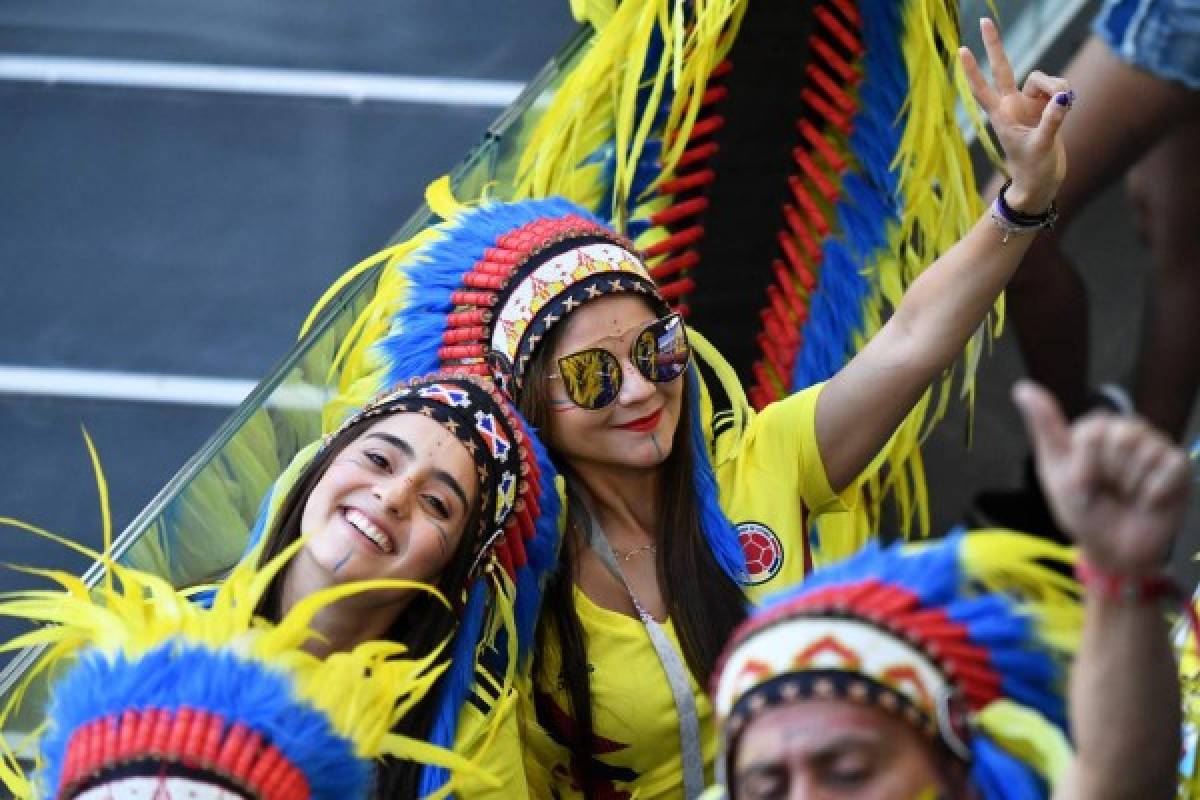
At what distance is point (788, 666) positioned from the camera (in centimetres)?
211

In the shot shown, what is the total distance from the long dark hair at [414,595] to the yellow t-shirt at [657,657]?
16 centimetres

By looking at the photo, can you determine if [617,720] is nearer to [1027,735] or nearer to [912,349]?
[912,349]

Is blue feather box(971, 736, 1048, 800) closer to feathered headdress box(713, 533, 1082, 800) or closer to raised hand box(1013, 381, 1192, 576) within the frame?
feathered headdress box(713, 533, 1082, 800)

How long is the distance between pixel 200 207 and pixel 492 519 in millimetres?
1919

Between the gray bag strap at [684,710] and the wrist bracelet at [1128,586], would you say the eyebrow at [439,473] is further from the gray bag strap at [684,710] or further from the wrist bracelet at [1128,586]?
the wrist bracelet at [1128,586]

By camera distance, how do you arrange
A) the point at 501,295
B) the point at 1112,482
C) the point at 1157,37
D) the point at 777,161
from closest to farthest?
1. the point at 1112,482
2. the point at 501,295
3. the point at 777,161
4. the point at 1157,37

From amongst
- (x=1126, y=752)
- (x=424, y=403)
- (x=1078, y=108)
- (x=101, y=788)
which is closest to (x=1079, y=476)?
(x=1126, y=752)

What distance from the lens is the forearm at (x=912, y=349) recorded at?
2932 mm

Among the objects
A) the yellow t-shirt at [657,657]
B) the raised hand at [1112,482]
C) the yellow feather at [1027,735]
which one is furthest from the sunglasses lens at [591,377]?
the raised hand at [1112,482]

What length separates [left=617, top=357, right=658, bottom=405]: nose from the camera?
3014mm

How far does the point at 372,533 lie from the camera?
2.78 metres

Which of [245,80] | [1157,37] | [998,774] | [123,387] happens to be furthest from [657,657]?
[245,80]

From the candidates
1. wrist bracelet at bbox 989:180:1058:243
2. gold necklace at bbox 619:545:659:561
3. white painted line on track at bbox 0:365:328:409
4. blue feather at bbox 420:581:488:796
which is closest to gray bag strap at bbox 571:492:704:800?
gold necklace at bbox 619:545:659:561

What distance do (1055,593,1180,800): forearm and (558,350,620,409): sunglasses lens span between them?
1156 millimetres
